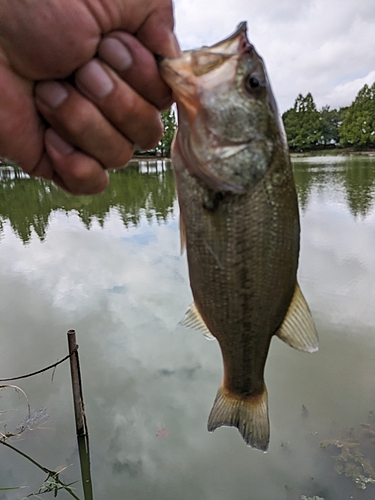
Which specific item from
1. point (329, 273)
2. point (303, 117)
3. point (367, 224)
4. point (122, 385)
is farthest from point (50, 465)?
point (303, 117)

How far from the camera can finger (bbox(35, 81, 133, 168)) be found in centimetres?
161

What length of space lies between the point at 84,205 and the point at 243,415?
20.5 metres

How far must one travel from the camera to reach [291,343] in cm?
181

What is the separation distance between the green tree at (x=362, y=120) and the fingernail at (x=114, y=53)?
5708 centimetres

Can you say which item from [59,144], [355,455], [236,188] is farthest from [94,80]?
[355,455]

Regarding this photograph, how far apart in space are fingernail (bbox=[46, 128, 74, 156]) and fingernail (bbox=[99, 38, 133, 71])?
16.6 inches

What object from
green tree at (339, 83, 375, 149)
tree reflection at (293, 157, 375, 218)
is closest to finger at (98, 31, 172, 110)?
tree reflection at (293, 157, 375, 218)

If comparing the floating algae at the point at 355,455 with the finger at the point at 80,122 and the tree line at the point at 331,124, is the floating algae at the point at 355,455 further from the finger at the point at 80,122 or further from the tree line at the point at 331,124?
the tree line at the point at 331,124

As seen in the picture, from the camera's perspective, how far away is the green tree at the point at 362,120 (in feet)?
168

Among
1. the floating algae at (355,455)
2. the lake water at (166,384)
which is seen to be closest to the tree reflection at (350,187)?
the lake water at (166,384)

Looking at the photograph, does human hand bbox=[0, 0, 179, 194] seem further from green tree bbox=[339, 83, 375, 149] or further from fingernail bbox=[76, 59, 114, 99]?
green tree bbox=[339, 83, 375, 149]

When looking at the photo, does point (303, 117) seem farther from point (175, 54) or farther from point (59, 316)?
point (175, 54)

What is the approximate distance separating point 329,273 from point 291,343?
8656 millimetres

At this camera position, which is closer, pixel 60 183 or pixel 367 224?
pixel 60 183
